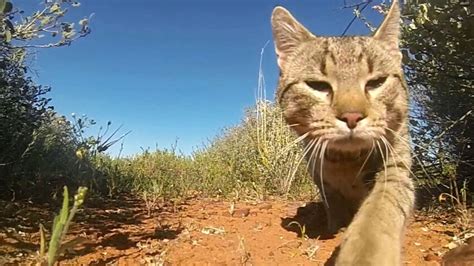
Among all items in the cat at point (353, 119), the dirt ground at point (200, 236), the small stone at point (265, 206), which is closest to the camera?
the cat at point (353, 119)

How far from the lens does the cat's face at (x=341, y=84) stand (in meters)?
2.87

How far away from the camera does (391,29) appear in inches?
144

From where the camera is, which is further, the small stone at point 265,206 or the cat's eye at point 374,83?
the small stone at point 265,206

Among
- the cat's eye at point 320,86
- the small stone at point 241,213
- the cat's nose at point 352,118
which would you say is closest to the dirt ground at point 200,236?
the small stone at point 241,213

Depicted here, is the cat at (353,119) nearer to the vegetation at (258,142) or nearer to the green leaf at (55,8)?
the vegetation at (258,142)

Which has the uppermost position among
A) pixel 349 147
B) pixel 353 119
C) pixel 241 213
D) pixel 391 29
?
pixel 391 29

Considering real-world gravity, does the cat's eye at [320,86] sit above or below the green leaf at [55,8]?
below

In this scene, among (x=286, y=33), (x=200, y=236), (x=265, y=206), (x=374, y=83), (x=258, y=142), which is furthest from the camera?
(x=258, y=142)

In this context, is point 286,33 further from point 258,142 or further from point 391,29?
point 258,142

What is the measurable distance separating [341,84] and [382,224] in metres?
0.99

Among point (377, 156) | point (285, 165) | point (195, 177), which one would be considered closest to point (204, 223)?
point (377, 156)

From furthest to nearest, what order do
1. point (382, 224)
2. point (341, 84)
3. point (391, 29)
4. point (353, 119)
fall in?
point (391, 29)
point (341, 84)
point (353, 119)
point (382, 224)

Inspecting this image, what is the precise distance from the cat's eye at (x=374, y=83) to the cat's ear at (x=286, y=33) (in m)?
0.75

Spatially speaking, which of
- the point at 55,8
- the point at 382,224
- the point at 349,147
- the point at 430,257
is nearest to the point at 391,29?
the point at 349,147
